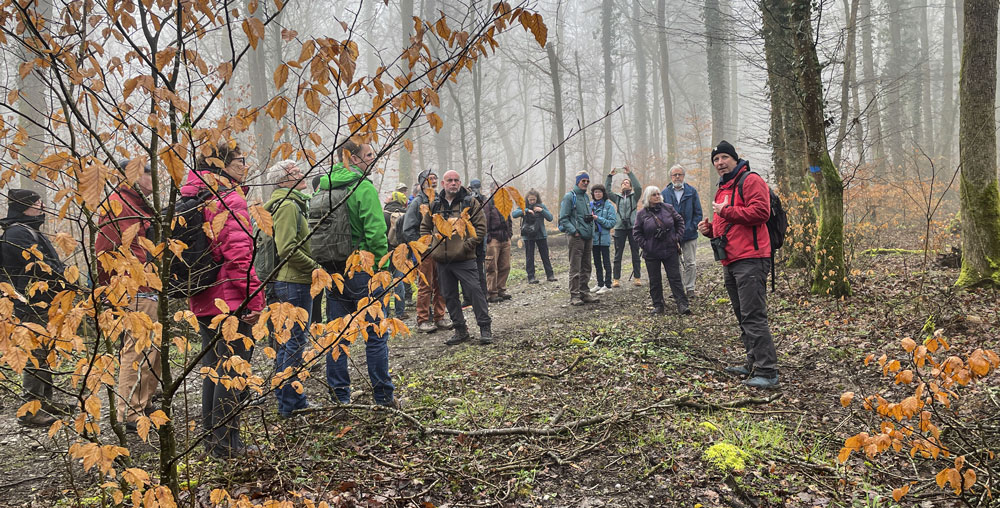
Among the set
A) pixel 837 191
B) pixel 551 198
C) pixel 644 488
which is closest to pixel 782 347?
pixel 837 191

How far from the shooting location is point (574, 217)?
29.9ft

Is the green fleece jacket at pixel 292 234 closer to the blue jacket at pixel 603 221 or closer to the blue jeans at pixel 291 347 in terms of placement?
the blue jeans at pixel 291 347

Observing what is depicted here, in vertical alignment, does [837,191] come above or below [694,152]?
below

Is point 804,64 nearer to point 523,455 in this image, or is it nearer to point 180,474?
point 523,455

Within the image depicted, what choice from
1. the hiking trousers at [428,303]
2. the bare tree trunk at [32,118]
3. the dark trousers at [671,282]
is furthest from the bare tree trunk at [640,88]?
the bare tree trunk at [32,118]

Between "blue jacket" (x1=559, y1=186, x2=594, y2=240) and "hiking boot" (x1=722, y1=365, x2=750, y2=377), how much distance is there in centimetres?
424

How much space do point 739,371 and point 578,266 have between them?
4163 mm

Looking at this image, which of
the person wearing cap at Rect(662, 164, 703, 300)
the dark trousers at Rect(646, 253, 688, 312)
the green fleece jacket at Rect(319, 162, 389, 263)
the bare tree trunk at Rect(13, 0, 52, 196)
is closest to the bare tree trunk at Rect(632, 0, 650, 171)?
the person wearing cap at Rect(662, 164, 703, 300)

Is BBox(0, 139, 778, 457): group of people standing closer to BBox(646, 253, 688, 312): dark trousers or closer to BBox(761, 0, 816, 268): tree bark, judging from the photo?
BBox(646, 253, 688, 312): dark trousers

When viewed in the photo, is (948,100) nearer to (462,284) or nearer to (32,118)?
(462,284)

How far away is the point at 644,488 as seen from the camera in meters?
3.33

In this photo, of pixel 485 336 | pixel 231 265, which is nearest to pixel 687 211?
pixel 485 336

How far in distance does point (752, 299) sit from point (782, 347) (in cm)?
159

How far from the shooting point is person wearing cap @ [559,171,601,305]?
29.8 ft
